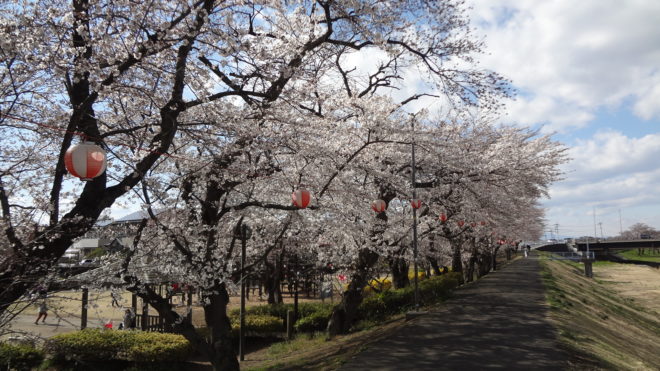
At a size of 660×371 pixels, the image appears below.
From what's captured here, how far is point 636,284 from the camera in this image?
1810 inches

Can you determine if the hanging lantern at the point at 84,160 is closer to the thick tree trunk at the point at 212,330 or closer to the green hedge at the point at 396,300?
the thick tree trunk at the point at 212,330

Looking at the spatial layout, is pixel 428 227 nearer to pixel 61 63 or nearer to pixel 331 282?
pixel 331 282

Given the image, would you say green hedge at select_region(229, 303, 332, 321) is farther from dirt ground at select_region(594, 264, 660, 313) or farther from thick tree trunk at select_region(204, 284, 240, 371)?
dirt ground at select_region(594, 264, 660, 313)

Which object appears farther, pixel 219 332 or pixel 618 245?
pixel 618 245

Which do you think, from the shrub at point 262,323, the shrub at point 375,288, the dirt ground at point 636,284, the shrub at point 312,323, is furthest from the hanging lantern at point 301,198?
the dirt ground at point 636,284

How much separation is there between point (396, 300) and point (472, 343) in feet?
23.6

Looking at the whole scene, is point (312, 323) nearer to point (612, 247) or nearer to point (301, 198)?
point (301, 198)

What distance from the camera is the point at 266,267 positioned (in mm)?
18922

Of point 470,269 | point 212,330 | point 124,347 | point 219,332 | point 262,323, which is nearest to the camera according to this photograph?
point 219,332

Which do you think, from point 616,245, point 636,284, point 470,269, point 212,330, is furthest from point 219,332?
point 616,245

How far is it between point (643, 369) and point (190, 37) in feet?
39.1

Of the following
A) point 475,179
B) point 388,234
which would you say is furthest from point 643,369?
point 388,234

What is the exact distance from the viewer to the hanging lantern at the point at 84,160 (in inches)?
197

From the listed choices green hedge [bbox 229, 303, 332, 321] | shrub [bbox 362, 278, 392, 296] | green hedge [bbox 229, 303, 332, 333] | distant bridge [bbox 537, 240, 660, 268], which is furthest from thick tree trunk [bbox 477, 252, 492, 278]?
distant bridge [bbox 537, 240, 660, 268]
